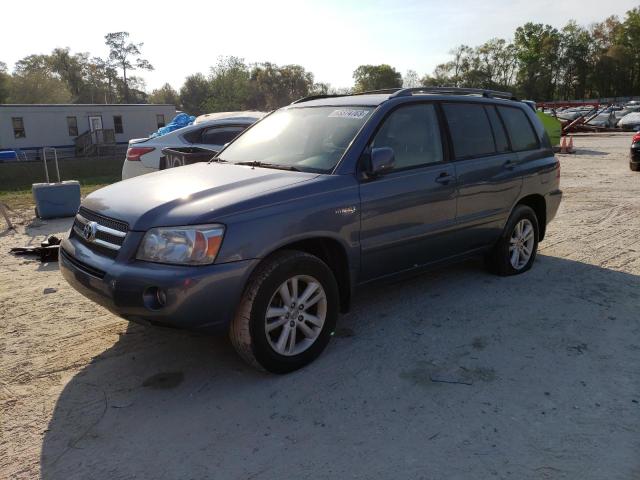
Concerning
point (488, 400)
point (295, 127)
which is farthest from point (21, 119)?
point (488, 400)

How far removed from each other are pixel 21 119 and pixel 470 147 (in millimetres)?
35801

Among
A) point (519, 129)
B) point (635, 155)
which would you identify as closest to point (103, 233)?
point (519, 129)

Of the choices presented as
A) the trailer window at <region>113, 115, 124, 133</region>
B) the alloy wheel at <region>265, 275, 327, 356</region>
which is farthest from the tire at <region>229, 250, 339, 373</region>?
the trailer window at <region>113, 115, 124, 133</region>

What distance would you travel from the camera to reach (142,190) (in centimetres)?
369

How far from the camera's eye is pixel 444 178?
4480 millimetres

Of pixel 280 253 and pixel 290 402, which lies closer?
pixel 290 402

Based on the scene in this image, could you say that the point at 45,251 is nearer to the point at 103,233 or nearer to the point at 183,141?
the point at 103,233

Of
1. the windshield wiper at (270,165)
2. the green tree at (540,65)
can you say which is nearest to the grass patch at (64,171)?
the windshield wiper at (270,165)

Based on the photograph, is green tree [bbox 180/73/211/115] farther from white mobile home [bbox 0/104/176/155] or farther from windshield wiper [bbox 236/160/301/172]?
windshield wiper [bbox 236/160/301/172]

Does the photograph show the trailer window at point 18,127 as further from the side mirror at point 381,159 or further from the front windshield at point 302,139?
the side mirror at point 381,159

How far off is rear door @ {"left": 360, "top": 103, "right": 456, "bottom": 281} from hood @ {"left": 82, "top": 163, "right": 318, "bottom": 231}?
23.2 inches

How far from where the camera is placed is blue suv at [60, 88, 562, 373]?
3.13 metres

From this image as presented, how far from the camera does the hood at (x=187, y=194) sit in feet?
10.5

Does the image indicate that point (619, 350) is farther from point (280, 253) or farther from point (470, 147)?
point (280, 253)
